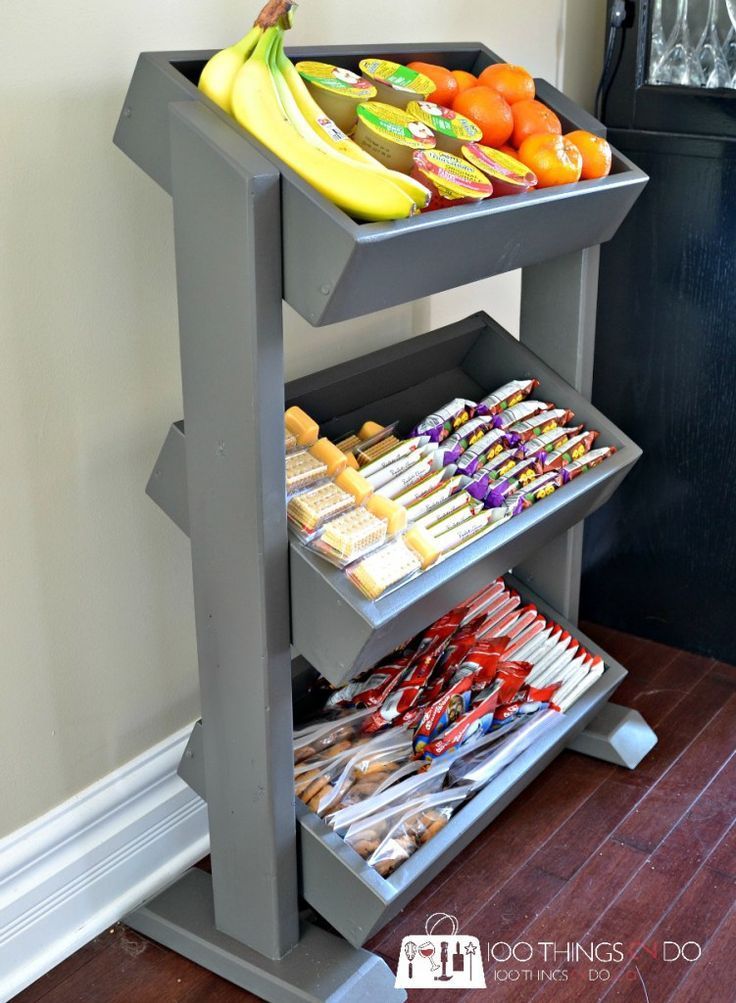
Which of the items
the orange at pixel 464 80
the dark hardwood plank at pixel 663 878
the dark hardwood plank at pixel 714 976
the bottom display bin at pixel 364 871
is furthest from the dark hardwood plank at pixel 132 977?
the orange at pixel 464 80

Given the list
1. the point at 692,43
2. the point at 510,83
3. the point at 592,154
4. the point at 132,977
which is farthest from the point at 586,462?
the point at 132,977

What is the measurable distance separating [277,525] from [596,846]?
3.27 ft

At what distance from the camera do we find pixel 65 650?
5.90 feet

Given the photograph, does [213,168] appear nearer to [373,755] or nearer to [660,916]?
[373,755]

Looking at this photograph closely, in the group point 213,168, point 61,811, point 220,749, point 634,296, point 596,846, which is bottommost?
point 596,846

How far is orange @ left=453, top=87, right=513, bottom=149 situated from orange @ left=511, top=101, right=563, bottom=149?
0.09 feet

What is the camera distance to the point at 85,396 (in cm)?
172

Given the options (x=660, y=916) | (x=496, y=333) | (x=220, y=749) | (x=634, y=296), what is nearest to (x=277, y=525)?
(x=220, y=749)

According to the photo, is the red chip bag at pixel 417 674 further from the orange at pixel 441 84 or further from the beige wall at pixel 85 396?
the orange at pixel 441 84

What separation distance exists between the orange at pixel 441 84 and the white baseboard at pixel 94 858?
114cm

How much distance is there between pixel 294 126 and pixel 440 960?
1.27 metres

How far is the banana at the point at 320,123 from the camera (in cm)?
147

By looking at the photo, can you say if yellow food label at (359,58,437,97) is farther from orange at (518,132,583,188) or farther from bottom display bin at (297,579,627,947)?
bottom display bin at (297,579,627,947)

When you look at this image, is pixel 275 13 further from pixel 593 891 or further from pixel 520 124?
pixel 593 891
